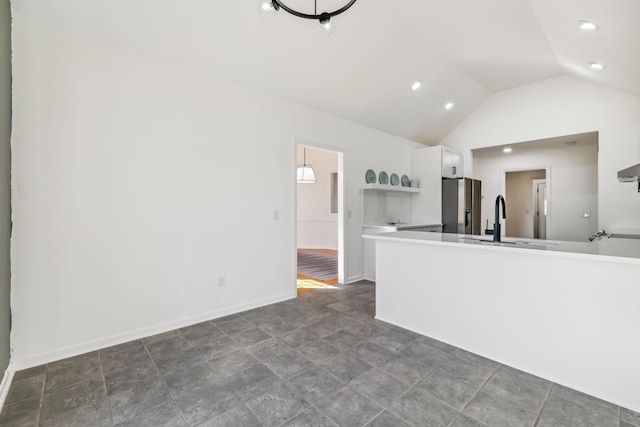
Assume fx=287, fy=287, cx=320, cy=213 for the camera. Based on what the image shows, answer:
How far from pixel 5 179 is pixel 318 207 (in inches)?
268

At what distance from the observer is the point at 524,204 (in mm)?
8148

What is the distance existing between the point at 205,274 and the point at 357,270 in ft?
8.45

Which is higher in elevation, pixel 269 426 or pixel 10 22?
pixel 10 22

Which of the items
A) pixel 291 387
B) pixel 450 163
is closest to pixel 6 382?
pixel 291 387

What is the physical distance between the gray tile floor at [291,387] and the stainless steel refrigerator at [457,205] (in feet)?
11.0

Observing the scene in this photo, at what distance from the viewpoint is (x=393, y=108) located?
186 inches

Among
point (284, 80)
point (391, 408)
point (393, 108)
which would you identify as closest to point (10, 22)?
point (284, 80)

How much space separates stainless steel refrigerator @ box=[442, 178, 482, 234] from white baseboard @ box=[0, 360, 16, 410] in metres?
5.88

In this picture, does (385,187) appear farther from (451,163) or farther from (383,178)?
(451,163)

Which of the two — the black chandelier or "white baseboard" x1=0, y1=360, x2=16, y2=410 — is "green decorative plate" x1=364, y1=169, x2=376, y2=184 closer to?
the black chandelier

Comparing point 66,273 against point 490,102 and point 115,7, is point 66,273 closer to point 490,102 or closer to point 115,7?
point 115,7

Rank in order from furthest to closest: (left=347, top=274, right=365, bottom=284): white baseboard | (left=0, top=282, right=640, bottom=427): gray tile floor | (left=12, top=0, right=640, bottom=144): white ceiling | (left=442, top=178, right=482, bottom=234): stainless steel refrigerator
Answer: (left=442, top=178, right=482, bottom=234): stainless steel refrigerator
(left=347, top=274, right=365, bottom=284): white baseboard
(left=12, top=0, right=640, bottom=144): white ceiling
(left=0, top=282, right=640, bottom=427): gray tile floor

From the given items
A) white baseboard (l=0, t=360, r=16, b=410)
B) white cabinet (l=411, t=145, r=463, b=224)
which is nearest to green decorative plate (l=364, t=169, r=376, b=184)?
white cabinet (l=411, t=145, r=463, b=224)

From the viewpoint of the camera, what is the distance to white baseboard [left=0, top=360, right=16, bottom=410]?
181 centimetres
